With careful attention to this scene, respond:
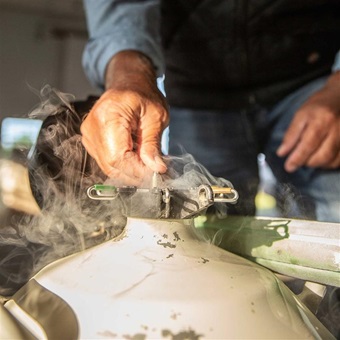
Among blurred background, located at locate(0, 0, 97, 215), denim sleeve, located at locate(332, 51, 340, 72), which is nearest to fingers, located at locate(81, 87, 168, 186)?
denim sleeve, located at locate(332, 51, 340, 72)

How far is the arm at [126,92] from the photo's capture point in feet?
1.58

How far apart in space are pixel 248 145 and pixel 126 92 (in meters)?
0.43

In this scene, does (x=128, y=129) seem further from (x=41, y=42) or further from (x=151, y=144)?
(x=41, y=42)

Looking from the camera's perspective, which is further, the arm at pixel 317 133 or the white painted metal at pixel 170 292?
the arm at pixel 317 133

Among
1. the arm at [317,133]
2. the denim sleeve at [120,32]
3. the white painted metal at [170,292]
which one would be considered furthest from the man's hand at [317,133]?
the white painted metal at [170,292]

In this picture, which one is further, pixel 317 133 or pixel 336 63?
pixel 336 63

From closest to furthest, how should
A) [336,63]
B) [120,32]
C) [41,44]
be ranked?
[120,32], [336,63], [41,44]

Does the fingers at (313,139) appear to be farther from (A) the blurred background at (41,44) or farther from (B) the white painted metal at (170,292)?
(A) the blurred background at (41,44)

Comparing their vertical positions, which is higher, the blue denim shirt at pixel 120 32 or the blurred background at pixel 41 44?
the blurred background at pixel 41 44

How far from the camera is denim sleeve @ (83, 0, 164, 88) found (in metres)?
0.73

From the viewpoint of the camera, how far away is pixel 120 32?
74cm

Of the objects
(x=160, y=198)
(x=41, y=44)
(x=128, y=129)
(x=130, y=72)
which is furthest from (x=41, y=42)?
(x=160, y=198)

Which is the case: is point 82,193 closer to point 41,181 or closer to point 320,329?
point 41,181

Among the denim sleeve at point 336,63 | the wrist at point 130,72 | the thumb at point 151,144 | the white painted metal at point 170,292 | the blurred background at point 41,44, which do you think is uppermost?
the blurred background at point 41,44
